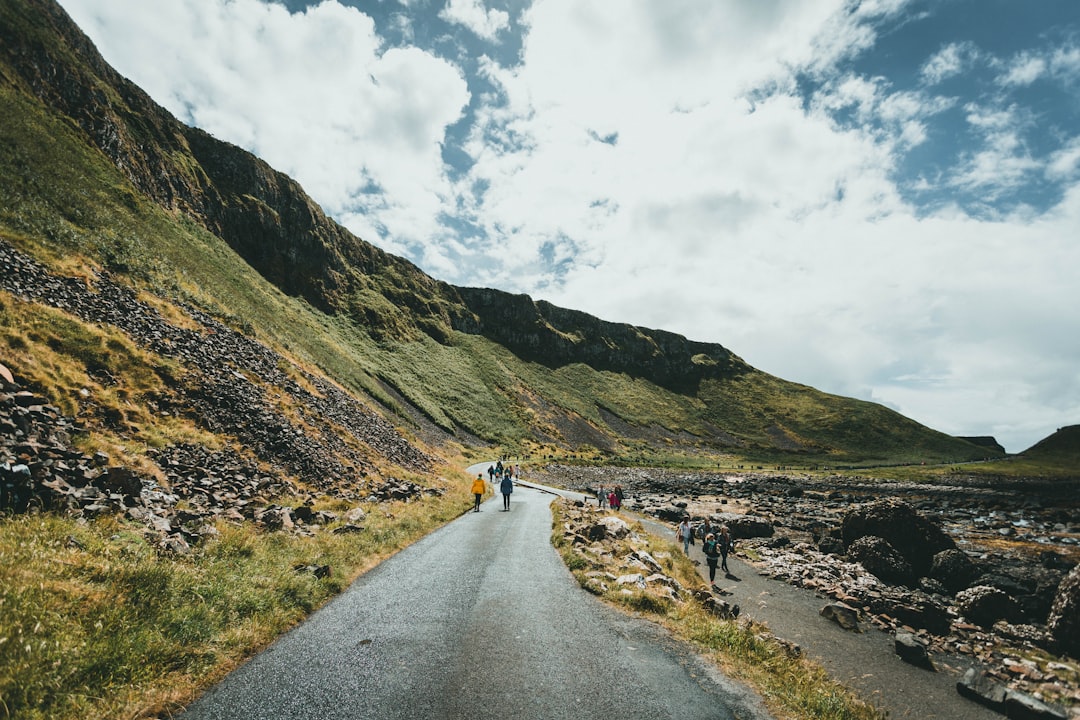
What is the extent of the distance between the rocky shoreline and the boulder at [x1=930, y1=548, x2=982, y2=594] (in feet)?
0.16

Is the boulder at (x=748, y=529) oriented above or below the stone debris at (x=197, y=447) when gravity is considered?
below

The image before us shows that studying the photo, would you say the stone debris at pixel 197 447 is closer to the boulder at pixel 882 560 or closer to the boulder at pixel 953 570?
→ the boulder at pixel 882 560

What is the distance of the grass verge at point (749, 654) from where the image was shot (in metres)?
8.16

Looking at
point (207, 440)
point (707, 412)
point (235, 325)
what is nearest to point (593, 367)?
point (707, 412)

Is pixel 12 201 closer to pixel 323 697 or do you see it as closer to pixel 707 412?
pixel 323 697

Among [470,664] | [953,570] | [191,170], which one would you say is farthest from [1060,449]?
[191,170]

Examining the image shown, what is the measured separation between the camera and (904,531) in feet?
83.8

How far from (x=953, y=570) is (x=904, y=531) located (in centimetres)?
339

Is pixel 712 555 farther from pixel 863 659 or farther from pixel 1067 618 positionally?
pixel 1067 618

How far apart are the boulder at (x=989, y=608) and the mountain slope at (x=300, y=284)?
45.1 meters

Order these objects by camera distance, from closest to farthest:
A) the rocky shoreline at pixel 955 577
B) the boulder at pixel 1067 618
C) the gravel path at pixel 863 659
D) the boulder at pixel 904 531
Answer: the gravel path at pixel 863 659 < the rocky shoreline at pixel 955 577 < the boulder at pixel 1067 618 < the boulder at pixel 904 531

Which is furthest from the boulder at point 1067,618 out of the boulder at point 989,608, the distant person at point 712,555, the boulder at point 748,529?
the boulder at point 748,529

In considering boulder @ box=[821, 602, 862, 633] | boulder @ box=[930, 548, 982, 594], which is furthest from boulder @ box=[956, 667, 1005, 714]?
boulder @ box=[930, 548, 982, 594]

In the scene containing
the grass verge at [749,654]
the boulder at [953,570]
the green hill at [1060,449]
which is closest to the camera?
the grass verge at [749,654]
